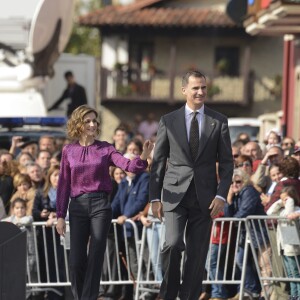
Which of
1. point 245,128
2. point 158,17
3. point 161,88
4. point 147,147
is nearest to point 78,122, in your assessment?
point 147,147

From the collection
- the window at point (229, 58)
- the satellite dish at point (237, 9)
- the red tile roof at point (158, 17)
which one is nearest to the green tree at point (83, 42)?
the red tile roof at point (158, 17)

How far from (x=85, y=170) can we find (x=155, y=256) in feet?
10.2

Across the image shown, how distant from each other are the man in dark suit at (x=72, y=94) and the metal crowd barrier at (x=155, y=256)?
11.2m

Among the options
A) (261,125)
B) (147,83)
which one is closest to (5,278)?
(261,125)

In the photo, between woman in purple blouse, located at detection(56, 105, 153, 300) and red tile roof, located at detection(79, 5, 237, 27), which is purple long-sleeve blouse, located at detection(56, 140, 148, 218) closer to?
woman in purple blouse, located at detection(56, 105, 153, 300)

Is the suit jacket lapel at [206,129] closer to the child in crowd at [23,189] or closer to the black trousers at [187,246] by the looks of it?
the black trousers at [187,246]

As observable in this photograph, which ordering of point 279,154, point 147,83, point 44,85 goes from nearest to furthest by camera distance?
point 279,154 < point 44,85 < point 147,83

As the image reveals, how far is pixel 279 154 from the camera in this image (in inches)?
638

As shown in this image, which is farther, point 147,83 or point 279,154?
point 147,83

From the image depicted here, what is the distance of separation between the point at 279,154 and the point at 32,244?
3.68 metres

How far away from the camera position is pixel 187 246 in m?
11.0

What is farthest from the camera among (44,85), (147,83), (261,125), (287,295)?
(147,83)

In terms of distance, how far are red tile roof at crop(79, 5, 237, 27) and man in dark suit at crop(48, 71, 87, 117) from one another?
78.2ft

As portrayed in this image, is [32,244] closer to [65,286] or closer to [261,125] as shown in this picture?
[65,286]
